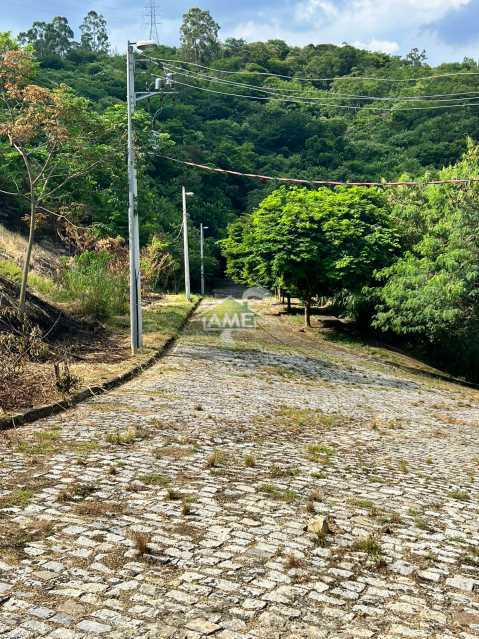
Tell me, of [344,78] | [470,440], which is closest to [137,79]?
[344,78]

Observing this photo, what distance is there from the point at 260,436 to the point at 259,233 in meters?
19.9

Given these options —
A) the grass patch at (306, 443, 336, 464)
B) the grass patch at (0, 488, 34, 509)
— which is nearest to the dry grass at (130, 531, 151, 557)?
the grass patch at (0, 488, 34, 509)

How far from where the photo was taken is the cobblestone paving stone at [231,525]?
13.8ft

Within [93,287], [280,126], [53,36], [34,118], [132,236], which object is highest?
[53,36]

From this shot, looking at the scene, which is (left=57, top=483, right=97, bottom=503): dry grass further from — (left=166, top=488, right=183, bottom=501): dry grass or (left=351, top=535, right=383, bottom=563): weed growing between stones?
(left=351, top=535, right=383, bottom=563): weed growing between stones

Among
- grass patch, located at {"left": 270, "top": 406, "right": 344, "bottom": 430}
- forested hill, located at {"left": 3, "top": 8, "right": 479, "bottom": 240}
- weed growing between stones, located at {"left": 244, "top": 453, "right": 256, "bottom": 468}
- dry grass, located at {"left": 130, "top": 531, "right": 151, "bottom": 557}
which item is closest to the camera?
dry grass, located at {"left": 130, "top": 531, "right": 151, "bottom": 557}

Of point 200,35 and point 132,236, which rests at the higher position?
point 200,35

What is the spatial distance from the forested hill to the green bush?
28.2 meters

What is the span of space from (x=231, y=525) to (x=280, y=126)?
71025 mm

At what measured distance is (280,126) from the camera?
72.6m

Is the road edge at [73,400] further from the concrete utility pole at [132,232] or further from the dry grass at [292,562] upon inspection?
the dry grass at [292,562]

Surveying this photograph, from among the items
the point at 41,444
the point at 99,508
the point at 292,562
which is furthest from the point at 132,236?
the point at 292,562

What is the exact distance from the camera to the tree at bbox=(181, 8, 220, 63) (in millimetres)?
105188

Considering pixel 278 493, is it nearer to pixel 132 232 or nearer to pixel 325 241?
pixel 132 232
